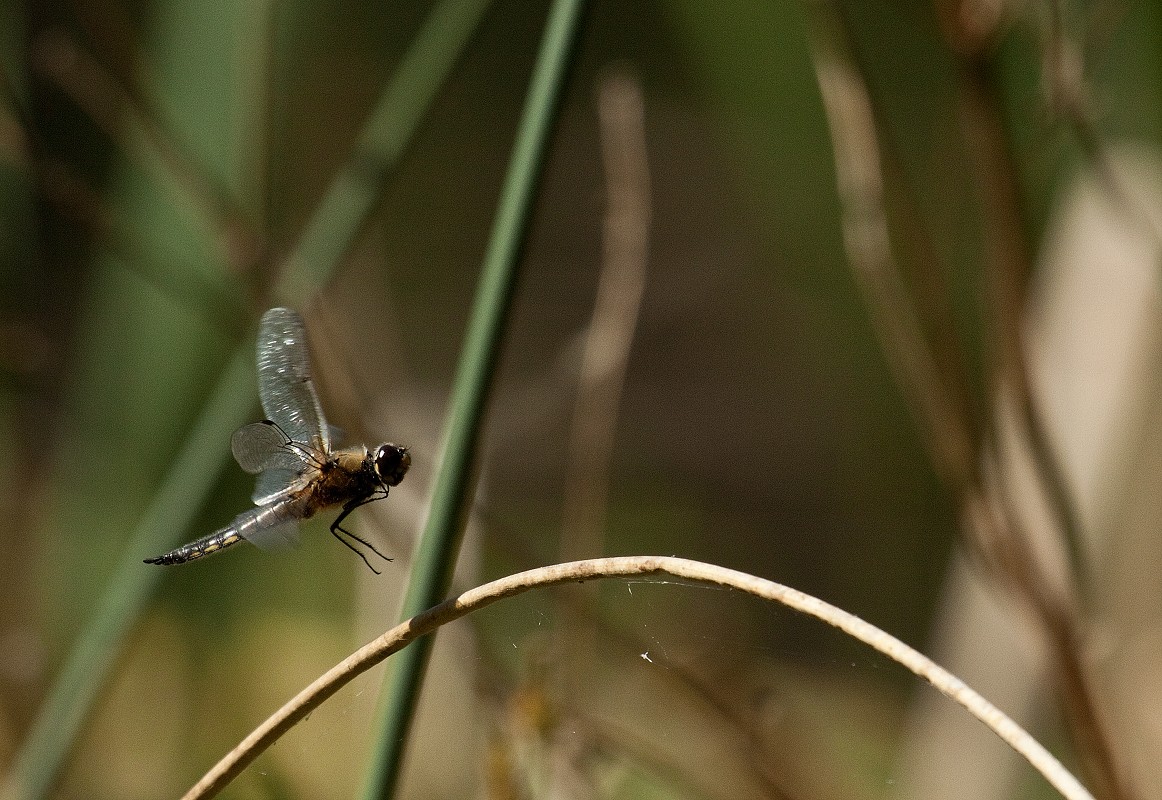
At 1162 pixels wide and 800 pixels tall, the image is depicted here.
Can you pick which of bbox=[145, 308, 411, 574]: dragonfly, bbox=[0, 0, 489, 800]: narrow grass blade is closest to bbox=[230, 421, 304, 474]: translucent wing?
bbox=[145, 308, 411, 574]: dragonfly

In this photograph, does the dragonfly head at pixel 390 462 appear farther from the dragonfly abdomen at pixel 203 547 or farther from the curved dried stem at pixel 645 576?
the curved dried stem at pixel 645 576

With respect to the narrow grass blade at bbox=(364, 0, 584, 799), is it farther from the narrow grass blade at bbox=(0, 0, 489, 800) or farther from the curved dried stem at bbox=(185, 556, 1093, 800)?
the narrow grass blade at bbox=(0, 0, 489, 800)

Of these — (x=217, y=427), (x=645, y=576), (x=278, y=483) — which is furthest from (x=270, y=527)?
(x=645, y=576)

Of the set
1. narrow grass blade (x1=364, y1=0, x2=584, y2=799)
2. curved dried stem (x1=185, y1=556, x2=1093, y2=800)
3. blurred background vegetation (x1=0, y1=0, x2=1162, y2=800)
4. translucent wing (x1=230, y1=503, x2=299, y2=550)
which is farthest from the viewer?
blurred background vegetation (x1=0, y1=0, x2=1162, y2=800)

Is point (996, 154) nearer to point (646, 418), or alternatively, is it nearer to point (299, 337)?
point (299, 337)

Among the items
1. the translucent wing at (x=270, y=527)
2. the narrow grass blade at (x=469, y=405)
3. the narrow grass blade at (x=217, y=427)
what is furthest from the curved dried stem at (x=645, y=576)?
the narrow grass blade at (x=217, y=427)
